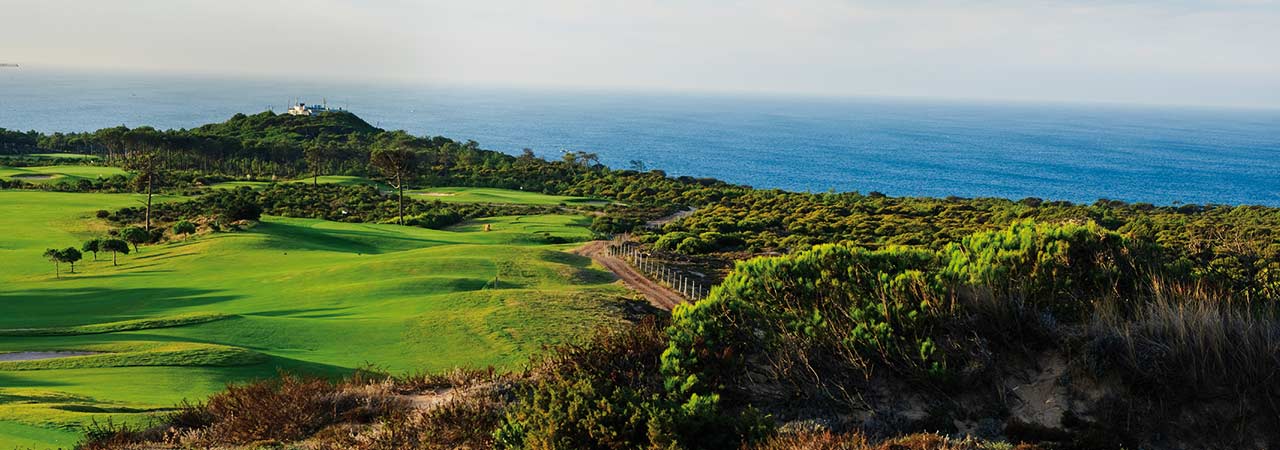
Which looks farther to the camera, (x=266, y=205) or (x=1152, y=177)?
(x=1152, y=177)

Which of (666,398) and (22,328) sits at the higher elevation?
(666,398)

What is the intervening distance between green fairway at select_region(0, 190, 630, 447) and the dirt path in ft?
3.25

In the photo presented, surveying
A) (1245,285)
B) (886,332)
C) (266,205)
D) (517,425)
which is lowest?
(266,205)

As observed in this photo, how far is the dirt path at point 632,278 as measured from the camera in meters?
28.9

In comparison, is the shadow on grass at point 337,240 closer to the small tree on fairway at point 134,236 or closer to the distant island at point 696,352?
the small tree on fairway at point 134,236

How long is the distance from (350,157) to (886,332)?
359ft

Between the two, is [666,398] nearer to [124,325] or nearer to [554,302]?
[554,302]

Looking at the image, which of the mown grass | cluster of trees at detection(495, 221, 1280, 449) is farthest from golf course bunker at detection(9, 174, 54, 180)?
cluster of trees at detection(495, 221, 1280, 449)

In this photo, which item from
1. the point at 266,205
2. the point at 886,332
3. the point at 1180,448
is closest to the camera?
the point at 1180,448

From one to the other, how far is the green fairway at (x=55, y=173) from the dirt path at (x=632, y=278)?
200ft

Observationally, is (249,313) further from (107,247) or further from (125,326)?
(107,247)

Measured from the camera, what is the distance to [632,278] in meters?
34.0

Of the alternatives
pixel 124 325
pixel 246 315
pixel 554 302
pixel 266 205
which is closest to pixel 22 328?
pixel 124 325

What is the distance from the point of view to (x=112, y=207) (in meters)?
57.3
